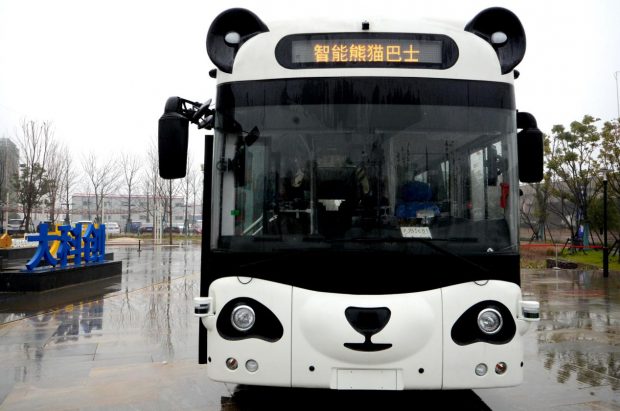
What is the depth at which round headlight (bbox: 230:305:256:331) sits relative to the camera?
12.3 ft

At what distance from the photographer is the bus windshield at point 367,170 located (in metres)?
3.75

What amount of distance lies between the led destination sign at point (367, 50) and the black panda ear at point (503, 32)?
0.34 metres

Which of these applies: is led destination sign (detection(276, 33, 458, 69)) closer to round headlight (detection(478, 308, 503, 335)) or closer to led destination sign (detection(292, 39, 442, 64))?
led destination sign (detection(292, 39, 442, 64))

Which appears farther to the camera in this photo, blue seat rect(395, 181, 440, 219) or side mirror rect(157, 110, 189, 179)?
side mirror rect(157, 110, 189, 179)

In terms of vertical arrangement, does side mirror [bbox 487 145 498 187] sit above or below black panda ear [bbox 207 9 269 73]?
below

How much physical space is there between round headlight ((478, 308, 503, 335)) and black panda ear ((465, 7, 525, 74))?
6.06ft

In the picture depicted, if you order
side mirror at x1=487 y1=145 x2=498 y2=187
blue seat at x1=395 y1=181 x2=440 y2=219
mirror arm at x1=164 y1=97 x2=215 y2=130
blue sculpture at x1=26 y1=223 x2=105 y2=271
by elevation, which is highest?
mirror arm at x1=164 y1=97 x2=215 y2=130

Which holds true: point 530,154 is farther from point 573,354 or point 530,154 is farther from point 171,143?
point 573,354

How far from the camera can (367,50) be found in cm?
400


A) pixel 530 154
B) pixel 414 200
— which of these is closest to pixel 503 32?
pixel 530 154

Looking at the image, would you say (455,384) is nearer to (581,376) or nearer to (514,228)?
(514,228)

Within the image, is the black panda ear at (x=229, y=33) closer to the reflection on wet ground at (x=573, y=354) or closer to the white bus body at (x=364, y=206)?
the white bus body at (x=364, y=206)

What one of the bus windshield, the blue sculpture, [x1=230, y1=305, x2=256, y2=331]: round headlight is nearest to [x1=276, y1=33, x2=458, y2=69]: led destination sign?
the bus windshield

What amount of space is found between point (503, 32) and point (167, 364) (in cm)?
521
